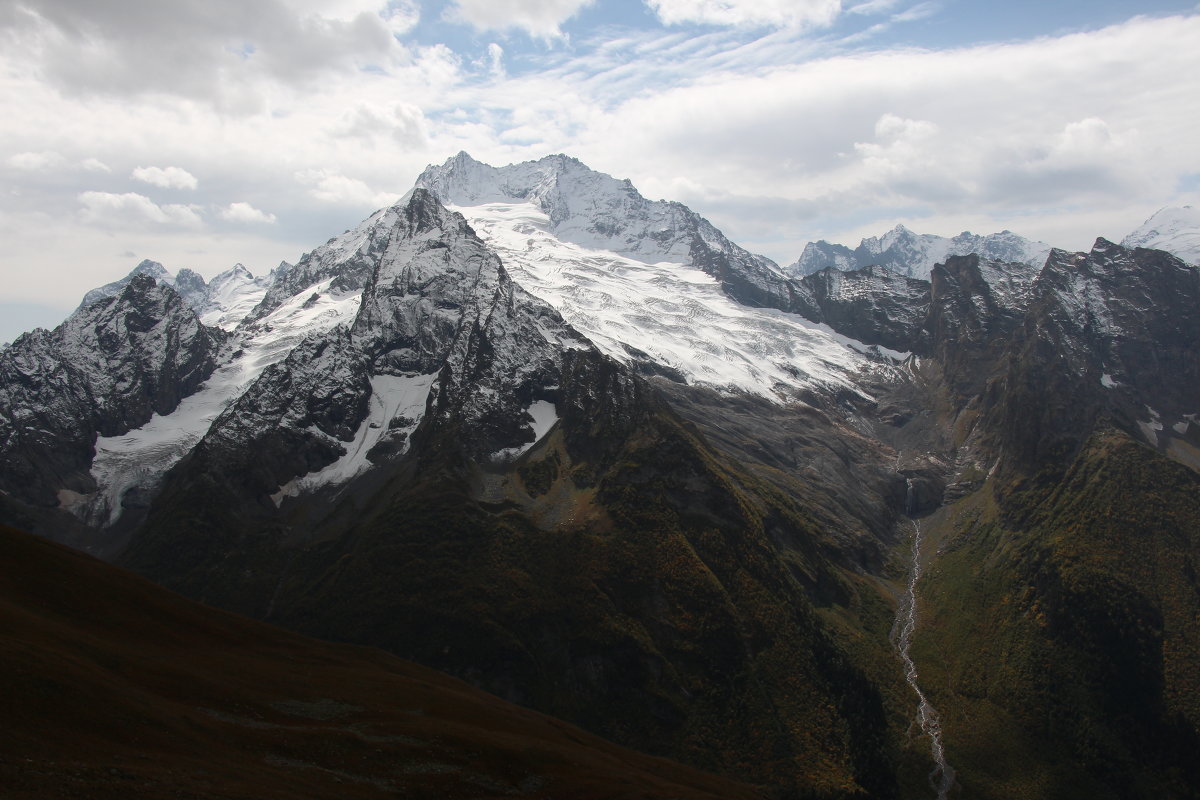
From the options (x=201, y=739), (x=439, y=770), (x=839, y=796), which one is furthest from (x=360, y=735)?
(x=839, y=796)

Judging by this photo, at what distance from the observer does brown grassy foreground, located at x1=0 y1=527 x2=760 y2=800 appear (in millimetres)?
72312

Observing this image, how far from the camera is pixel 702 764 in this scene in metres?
199

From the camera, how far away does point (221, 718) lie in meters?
95.4

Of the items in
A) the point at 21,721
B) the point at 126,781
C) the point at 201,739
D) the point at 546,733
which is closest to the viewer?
the point at 126,781

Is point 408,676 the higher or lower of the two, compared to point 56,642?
lower

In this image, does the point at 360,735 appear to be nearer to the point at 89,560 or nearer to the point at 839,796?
the point at 89,560

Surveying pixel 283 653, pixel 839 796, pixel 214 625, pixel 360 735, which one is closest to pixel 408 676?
pixel 283 653

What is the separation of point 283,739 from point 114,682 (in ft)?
62.3

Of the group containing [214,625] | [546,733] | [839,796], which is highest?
[214,625]

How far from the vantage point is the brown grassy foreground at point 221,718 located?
72312mm

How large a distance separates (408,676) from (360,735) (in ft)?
166

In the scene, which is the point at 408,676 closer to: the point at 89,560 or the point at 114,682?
the point at 89,560

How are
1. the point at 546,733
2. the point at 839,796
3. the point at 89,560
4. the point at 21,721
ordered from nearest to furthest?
the point at 21,721
the point at 89,560
the point at 546,733
the point at 839,796

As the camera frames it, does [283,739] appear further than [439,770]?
No
